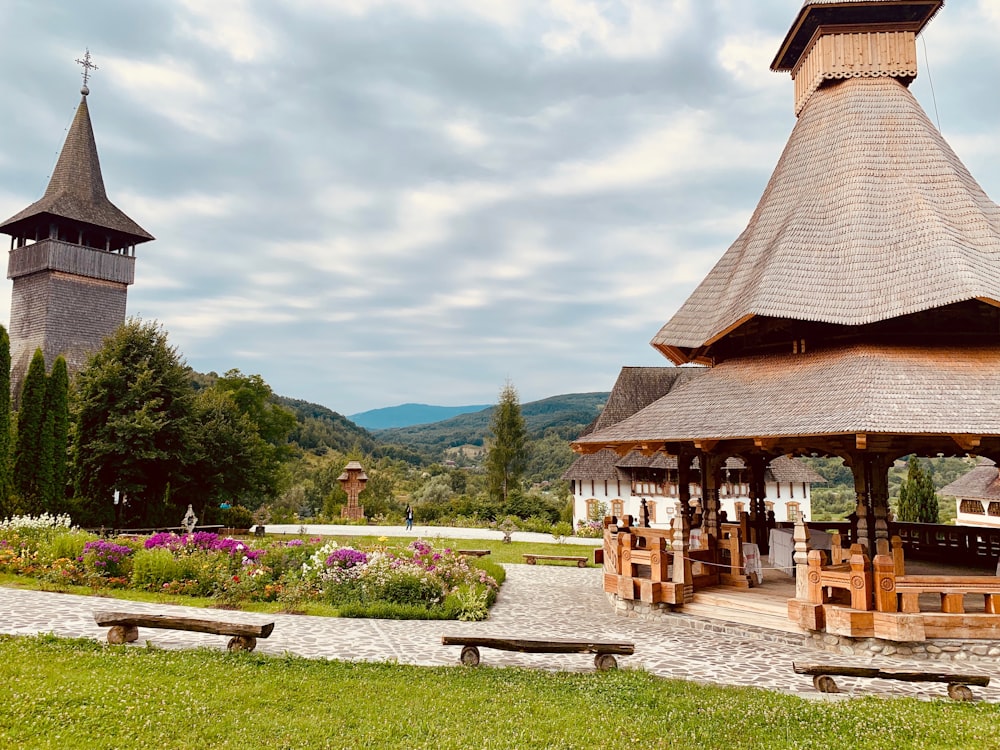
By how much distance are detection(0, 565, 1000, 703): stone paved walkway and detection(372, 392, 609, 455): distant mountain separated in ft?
351

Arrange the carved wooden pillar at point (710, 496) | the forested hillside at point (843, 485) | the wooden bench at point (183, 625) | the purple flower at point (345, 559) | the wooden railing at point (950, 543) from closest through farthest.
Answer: the wooden bench at point (183, 625) → the carved wooden pillar at point (710, 496) → the purple flower at point (345, 559) → the wooden railing at point (950, 543) → the forested hillside at point (843, 485)

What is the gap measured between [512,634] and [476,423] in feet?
538

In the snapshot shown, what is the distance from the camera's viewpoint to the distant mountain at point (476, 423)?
131250 millimetres

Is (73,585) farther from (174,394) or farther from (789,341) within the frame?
(789,341)

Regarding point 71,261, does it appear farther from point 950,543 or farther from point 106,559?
point 950,543

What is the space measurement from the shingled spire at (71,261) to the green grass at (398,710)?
96.1 ft

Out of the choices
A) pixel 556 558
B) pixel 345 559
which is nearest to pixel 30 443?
pixel 345 559

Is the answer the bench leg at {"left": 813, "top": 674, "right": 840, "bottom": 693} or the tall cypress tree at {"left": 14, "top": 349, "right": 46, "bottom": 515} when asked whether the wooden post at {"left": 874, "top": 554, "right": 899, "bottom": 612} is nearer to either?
the bench leg at {"left": 813, "top": 674, "right": 840, "bottom": 693}

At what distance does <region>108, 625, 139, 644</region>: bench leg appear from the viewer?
7.76 meters

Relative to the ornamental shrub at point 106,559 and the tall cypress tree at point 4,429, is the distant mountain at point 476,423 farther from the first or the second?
the ornamental shrub at point 106,559

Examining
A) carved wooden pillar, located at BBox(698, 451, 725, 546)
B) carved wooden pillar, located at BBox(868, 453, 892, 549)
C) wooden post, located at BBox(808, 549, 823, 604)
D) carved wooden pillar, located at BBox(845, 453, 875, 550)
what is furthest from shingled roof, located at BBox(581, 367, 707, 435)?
wooden post, located at BBox(808, 549, 823, 604)

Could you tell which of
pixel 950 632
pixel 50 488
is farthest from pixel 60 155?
pixel 950 632

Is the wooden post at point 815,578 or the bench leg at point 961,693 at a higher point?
the wooden post at point 815,578

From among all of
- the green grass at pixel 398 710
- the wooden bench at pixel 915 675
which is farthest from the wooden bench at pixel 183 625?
the wooden bench at pixel 915 675
